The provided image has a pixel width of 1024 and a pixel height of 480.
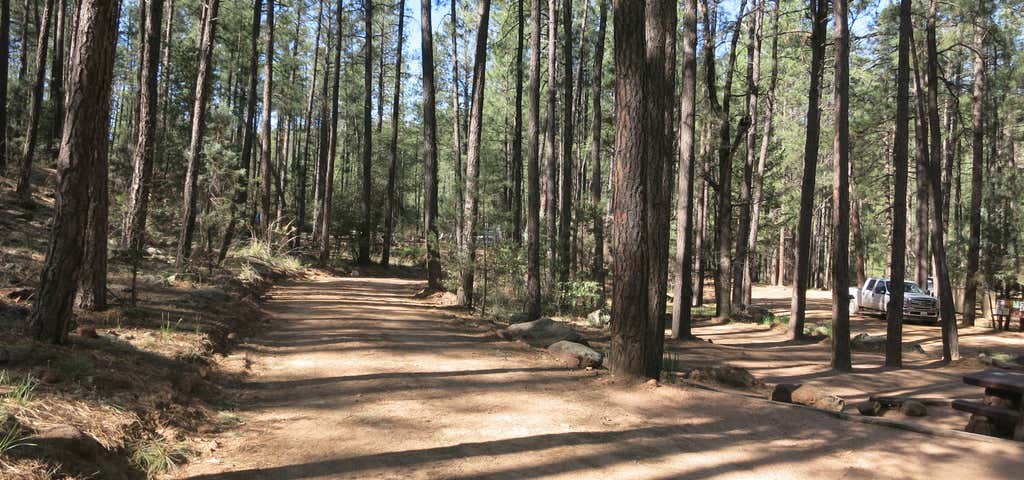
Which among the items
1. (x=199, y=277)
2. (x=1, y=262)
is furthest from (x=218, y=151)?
(x=1, y=262)

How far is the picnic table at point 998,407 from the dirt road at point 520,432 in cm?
144

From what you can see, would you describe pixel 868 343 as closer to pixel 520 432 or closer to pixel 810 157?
pixel 810 157

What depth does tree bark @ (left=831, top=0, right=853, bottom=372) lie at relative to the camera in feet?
39.9

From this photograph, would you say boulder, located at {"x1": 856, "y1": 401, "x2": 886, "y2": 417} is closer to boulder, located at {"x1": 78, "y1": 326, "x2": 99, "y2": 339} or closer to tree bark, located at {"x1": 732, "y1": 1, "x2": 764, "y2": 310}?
boulder, located at {"x1": 78, "y1": 326, "x2": 99, "y2": 339}

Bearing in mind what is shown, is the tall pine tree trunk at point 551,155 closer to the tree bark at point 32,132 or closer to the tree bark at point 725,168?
the tree bark at point 725,168

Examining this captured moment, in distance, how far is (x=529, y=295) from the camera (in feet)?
48.2

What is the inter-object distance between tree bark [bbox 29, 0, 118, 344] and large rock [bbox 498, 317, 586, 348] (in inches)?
273

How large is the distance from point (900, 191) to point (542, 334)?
8.79 metres

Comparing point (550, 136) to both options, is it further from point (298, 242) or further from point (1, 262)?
point (298, 242)

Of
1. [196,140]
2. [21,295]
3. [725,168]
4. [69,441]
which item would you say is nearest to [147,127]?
[196,140]

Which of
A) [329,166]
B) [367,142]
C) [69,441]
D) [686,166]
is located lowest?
[69,441]

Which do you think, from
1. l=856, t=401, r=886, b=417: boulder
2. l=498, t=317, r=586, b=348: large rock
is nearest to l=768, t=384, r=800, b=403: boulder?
l=856, t=401, r=886, b=417: boulder

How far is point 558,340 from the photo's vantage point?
10508 mm

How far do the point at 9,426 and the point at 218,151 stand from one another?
1724cm
